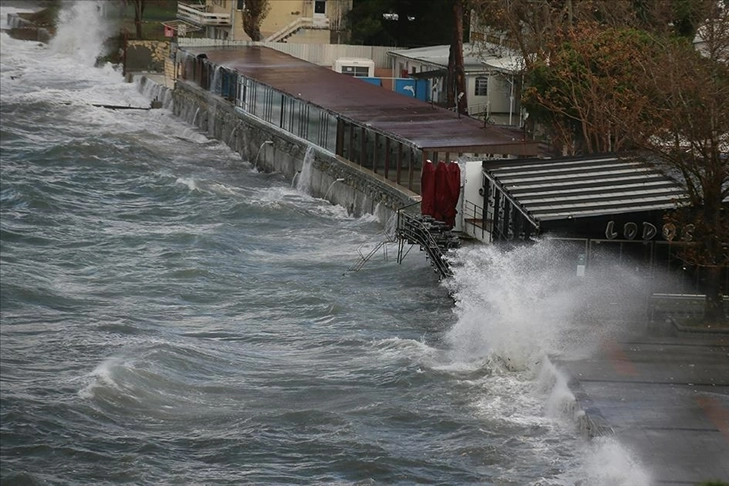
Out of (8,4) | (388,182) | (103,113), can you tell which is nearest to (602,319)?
(388,182)

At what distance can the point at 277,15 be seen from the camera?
7400 centimetres

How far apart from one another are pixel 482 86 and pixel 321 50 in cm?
1397

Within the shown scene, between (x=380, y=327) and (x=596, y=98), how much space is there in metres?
9.82

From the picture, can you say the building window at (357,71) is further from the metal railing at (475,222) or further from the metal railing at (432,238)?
the metal railing at (475,222)

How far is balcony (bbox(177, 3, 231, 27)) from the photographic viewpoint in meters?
76.1

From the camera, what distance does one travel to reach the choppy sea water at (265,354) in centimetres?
2045

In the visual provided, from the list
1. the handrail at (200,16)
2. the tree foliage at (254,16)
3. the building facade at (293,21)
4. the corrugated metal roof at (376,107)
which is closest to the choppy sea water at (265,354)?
the corrugated metal roof at (376,107)

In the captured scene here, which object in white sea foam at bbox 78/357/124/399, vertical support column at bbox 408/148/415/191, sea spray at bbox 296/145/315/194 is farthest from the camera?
sea spray at bbox 296/145/315/194

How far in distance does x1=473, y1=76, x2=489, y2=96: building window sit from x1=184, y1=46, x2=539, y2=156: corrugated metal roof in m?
5.02

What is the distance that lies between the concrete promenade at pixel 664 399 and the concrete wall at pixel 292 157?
1269cm

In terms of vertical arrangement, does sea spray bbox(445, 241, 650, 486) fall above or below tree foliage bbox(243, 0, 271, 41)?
below

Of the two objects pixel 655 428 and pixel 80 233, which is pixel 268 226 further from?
pixel 655 428

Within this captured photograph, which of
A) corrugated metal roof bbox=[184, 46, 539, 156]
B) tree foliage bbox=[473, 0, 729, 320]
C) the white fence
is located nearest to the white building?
tree foliage bbox=[473, 0, 729, 320]

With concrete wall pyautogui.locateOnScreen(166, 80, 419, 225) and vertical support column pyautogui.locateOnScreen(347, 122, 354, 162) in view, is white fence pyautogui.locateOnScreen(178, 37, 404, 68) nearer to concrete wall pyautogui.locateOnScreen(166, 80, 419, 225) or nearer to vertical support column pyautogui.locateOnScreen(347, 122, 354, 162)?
concrete wall pyautogui.locateOnScreen(166, 80, 419, 225)
